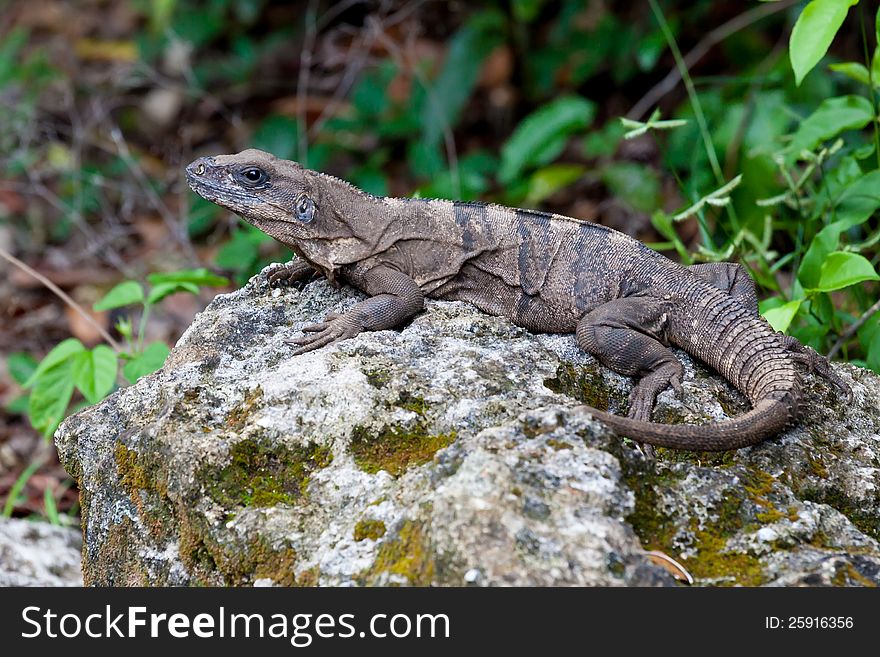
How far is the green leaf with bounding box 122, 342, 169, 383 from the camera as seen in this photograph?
5895 mm

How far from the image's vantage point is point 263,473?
13.5ft

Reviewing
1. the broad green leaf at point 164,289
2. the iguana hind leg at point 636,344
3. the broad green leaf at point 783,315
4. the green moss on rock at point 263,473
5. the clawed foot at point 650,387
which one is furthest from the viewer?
the broad green leaf at point 164,289

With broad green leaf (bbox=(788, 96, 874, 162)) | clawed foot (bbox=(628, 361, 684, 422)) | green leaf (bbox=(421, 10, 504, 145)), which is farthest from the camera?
green leaf (bbox=(421, 10, 504, 145))

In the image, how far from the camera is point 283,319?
5355 millimetres

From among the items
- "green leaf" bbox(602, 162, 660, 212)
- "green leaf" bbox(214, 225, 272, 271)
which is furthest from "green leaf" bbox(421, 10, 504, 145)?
"green leaf" bbox(214, 225, 272, 271)

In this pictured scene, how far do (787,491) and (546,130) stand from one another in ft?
17.7

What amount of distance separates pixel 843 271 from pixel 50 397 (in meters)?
4.56

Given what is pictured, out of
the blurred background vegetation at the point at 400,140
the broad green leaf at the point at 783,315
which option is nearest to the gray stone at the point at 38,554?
the blurred background vegetation at the point at 400,140

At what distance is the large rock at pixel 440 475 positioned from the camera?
3459 millimetres

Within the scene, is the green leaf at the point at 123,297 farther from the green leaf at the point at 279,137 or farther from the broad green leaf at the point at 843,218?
the green leaf at the point at 279,137

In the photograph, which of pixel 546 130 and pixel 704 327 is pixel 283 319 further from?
pixel 546 130

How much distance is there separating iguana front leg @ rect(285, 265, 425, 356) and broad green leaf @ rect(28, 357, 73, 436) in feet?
6.14

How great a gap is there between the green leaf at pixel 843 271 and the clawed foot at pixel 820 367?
15.0 inches

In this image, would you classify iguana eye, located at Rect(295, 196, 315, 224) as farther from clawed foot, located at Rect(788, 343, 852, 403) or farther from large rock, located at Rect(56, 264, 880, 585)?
clawed foot, located at Rect(788, 343, 852, 403)
